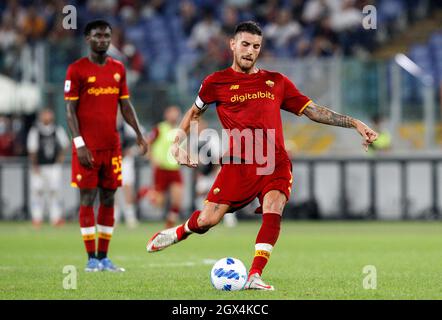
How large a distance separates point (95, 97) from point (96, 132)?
386mm

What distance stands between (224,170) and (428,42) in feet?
55.0

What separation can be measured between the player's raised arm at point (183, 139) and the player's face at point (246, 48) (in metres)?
0.63

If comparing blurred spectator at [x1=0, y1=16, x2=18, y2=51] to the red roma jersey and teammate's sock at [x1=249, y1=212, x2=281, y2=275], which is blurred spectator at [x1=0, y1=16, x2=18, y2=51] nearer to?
the red roma jersey

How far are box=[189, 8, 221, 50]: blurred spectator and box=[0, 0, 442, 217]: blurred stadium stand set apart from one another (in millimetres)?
32

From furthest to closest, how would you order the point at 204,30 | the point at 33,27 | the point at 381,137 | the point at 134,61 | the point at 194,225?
the point at 33,27 → the point at 204,30 → the point at 134,61 → the point at 381,137 → the point at 194,225

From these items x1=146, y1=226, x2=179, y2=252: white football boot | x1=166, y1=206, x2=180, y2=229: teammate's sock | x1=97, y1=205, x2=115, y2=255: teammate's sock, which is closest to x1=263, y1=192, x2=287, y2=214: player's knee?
x1=146, y1=226, x2=179, y2=252: white football boot

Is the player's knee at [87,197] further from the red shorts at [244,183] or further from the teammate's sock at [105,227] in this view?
the red shorts at [244,183]

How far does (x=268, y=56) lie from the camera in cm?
2503

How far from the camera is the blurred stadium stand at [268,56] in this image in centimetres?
2223

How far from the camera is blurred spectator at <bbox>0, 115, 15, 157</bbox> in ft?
80.0

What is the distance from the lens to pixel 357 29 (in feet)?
83.3

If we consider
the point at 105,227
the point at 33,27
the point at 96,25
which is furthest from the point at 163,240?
the point at 33,27

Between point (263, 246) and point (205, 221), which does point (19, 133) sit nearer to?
point (205, 221)

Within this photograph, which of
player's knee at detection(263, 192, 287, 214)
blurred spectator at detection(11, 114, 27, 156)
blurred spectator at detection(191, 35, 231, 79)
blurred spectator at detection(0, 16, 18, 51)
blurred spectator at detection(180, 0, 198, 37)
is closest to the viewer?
player's knee at detection(263, 192, 287, 214)
